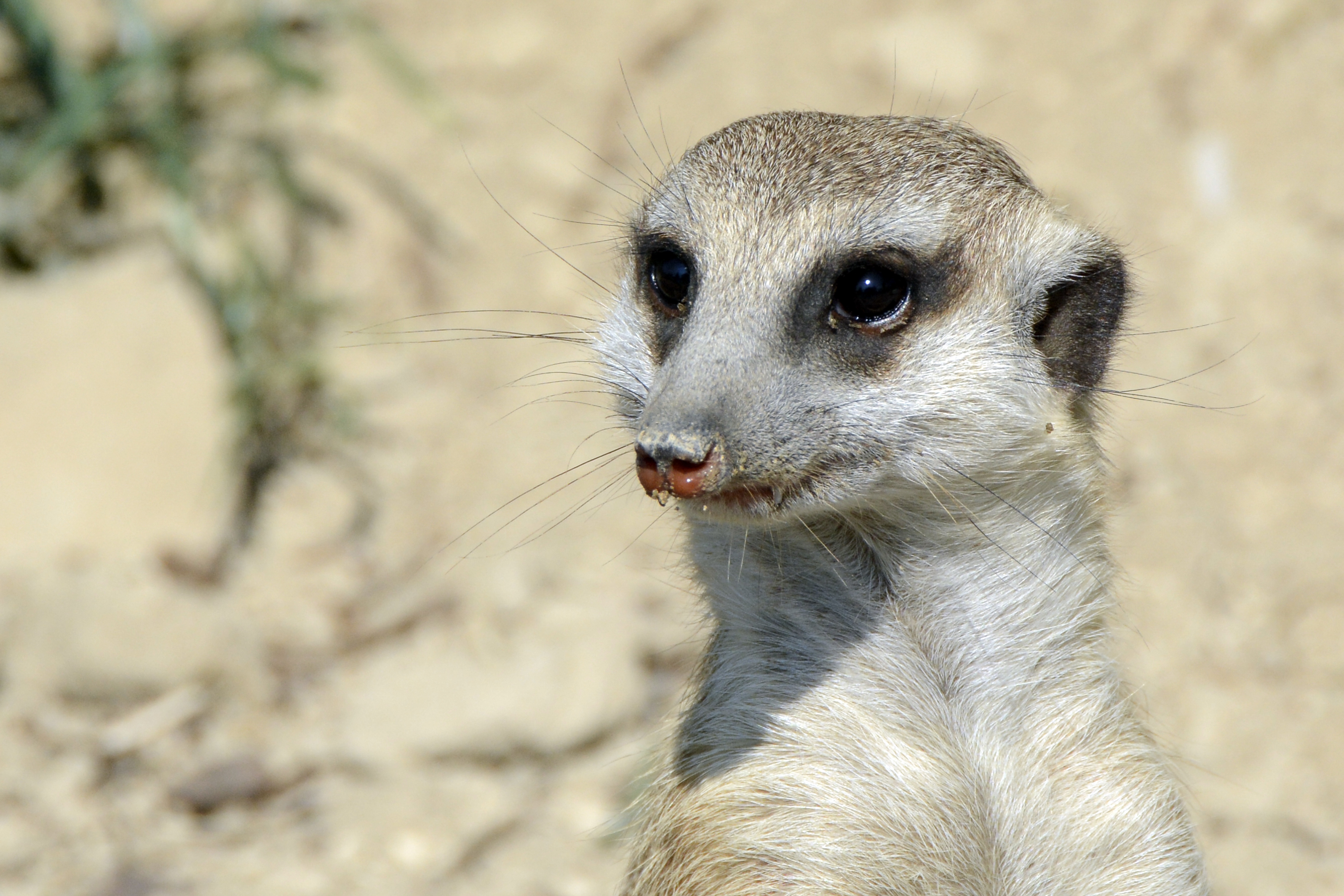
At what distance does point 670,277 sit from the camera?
2119mm

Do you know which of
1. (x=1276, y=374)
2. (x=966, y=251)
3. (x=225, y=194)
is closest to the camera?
(x=966, y=251)

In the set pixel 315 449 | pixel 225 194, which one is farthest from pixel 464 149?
Result: pixel 315 449

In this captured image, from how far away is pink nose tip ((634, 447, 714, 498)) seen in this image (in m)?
1.69

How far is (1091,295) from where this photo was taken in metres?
2.15

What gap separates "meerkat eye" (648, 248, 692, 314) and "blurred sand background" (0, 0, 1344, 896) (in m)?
0.63

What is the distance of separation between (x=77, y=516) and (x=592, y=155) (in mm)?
2048

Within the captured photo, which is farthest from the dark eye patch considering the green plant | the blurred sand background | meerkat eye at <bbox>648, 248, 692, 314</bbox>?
the green plant

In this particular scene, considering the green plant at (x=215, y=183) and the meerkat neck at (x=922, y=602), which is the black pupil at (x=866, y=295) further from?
the green plant at (x=215, y=183)

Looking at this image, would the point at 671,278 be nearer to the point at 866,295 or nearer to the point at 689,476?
the point at 866,295

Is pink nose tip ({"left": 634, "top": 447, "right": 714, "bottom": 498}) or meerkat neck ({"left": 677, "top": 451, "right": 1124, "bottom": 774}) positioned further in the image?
meerkat neck ({"left": 677, "top": 451, "right": 1124, "bottom": 774})

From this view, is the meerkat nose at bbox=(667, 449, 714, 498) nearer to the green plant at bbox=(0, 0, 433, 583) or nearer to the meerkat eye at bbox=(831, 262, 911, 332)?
the meerkat eye at bbox=(831, 262, 911, 332)

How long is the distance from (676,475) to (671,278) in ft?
1.65

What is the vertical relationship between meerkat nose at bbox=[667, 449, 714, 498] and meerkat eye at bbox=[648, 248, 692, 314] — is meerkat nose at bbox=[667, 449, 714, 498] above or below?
below

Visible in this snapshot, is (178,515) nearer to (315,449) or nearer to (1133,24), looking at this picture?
(315,449)
